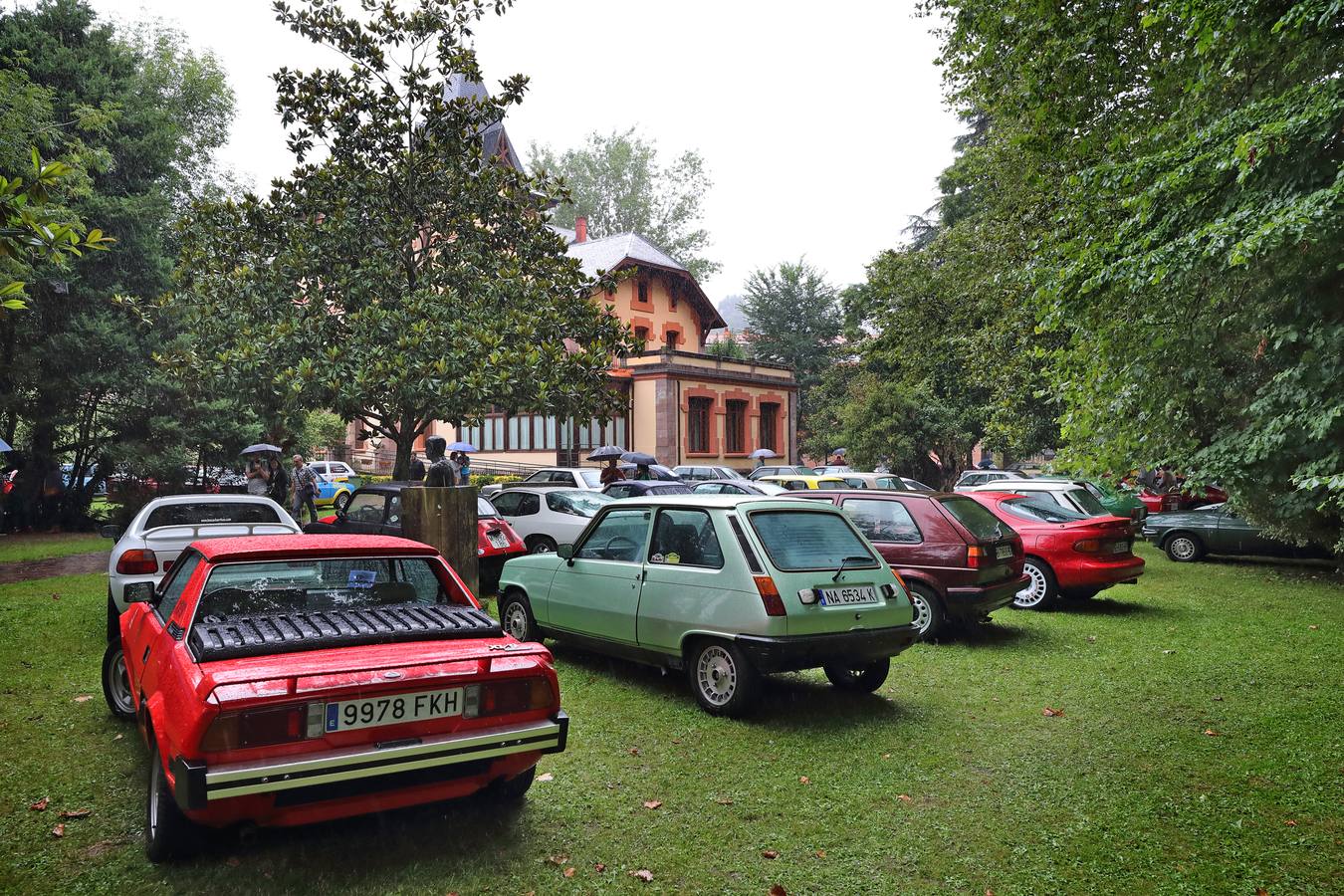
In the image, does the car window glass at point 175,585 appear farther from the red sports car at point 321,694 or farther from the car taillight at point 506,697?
the car taillight at point 506,697

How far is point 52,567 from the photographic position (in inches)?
571

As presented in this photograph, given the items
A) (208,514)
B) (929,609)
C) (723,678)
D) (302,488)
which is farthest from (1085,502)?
(302,488)

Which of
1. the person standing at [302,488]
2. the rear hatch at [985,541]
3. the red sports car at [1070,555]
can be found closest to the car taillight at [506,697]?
the rear hatch at [985,541]

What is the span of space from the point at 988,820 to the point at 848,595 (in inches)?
78.0

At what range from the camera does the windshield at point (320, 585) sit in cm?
431

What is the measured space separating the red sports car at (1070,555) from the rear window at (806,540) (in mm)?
4403

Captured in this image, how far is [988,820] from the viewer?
4.38 metres

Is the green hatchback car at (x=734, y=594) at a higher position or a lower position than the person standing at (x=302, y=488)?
lower

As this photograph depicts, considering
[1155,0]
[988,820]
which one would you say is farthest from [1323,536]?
[988,820]

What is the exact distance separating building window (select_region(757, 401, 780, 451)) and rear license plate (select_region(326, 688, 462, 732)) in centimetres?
4027

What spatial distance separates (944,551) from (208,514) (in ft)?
24.5

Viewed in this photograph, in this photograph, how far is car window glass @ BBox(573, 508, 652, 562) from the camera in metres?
6.85

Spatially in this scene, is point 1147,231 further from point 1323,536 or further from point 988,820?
point 1323,536

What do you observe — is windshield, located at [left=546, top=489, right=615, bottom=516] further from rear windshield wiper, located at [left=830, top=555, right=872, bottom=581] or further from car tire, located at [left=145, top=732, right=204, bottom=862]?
car tire, located at [left=145, top=732, right=204, bottom=862]
